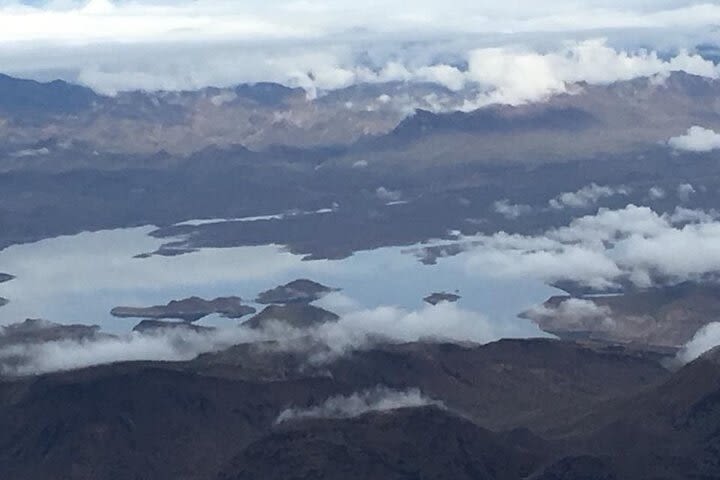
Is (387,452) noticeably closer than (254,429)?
Yes

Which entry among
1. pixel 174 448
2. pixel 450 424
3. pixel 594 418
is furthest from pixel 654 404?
pixel 174 448

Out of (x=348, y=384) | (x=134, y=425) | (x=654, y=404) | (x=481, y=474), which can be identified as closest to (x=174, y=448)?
(x=134, y=425)

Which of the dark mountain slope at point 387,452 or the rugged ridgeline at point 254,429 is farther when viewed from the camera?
the rugged ridgeline at point 254,429

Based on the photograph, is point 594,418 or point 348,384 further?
point 348,384

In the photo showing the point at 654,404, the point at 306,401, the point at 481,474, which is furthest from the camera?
the point at 306,401

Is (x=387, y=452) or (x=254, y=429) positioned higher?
(x=387, y=452)

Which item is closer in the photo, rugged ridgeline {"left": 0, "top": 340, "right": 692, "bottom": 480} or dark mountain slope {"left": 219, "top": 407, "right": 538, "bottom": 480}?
dark mountain slope {"left": 219, "top": 407, "right": 538, "bottom": 480}

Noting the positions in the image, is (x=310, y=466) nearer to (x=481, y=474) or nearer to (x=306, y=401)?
(x=481, y=474)

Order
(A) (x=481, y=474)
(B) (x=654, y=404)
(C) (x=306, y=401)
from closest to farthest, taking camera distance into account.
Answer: (A) (x=481, y=474)
(B) (x=654, y=404)
(C) (x=306, y=401)

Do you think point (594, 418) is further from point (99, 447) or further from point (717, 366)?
point (99, 447)
